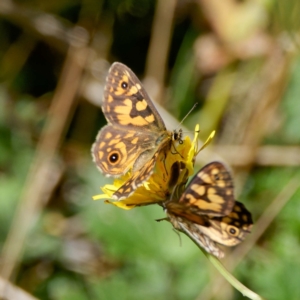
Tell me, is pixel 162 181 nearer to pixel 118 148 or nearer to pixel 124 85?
pixel 118 148

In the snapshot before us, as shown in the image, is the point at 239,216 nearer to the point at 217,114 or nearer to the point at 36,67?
the point at 217,114

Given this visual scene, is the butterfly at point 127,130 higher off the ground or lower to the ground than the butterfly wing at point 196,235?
higher

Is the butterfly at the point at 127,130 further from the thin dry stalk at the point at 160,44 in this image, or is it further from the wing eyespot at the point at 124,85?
the thin dry stalk at the point at 160,44

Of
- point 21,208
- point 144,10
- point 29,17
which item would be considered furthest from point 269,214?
point 29,17

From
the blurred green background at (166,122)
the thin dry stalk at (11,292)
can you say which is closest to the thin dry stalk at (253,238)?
the blurred green background at (166,122)

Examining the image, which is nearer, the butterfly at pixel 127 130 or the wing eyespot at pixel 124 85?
the butterfly at pixel 127 130

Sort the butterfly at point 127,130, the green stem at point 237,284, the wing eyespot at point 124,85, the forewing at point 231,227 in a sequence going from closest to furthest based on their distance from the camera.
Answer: the green stem at point 237,284 < the forewing at point 231,227 < the butterfly at point 127,130 < the wing eyespot at point 124,85

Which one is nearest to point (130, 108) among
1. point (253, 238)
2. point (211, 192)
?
point (211, 192)
